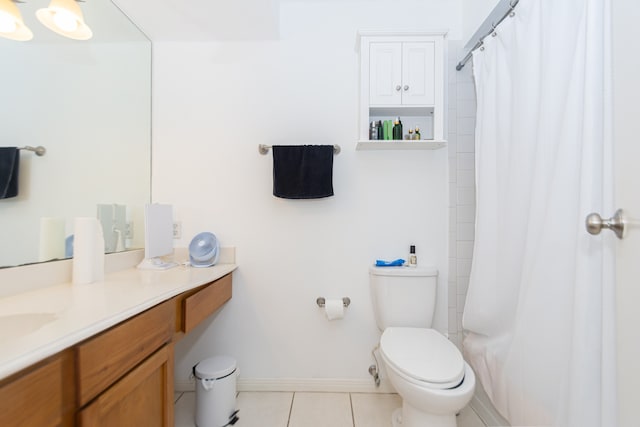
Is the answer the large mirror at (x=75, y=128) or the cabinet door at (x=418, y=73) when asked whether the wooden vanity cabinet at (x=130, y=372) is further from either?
the cabinet door at (x=418, y=73)

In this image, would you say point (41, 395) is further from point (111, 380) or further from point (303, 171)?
point (303, 171)

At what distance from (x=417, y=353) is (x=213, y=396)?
98 centimetres

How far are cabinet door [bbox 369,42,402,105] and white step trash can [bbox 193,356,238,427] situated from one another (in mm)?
1585

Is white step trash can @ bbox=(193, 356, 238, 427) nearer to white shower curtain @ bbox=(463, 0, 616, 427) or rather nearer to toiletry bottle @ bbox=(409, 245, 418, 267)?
toiletry bottle @ bbox=(409, 245, 418, 267)

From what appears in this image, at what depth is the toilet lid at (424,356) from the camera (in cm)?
103

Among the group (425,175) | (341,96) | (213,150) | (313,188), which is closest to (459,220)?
(425,175)

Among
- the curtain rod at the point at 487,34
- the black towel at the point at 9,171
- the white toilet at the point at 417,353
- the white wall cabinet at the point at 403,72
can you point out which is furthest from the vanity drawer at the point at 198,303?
the curtain rod at the point at 487,34

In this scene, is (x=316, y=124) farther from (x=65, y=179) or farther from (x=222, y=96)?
(x=65, y=179)

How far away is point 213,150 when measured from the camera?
1.66 m

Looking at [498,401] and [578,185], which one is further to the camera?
[498,401]

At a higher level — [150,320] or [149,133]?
[149,133]

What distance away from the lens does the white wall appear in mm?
1635

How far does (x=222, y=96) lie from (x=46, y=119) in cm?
83

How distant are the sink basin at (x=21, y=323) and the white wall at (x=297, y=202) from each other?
935 mm
